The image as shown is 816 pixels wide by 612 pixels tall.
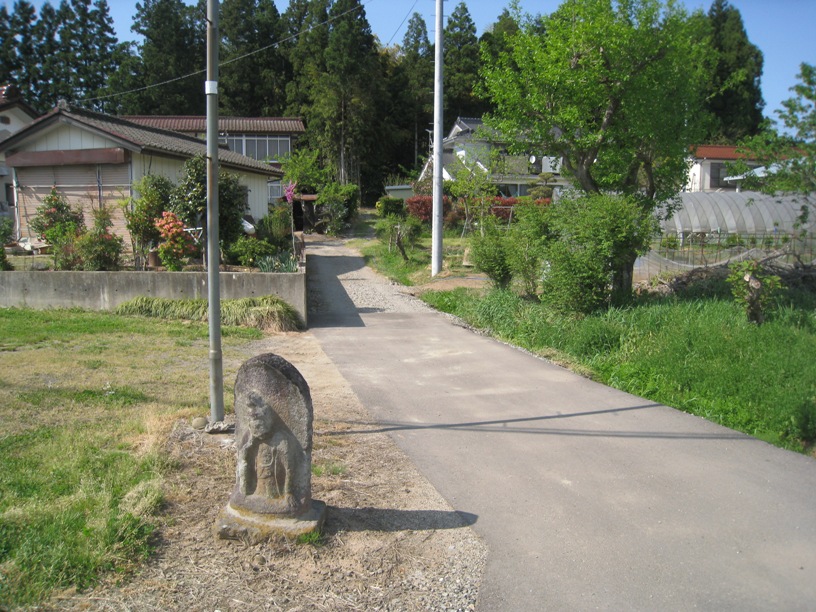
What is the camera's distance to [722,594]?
4.09 meters

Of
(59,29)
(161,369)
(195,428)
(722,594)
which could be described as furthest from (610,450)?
(59,29)

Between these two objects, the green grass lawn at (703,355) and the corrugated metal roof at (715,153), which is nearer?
the green grass lawn at (703,355)

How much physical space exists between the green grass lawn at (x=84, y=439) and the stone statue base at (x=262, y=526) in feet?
1.62

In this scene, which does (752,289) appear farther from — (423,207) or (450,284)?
(423,207)

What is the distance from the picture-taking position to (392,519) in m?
5.01

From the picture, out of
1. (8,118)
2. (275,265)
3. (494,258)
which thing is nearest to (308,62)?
(8,118)

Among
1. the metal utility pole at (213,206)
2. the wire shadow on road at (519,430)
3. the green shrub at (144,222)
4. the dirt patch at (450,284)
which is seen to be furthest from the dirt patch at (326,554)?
the dirt patch at (450,284)

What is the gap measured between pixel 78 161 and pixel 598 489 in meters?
17.5

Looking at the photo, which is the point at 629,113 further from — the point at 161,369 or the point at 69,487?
the point at 69,487

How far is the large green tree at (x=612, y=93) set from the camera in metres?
12.6

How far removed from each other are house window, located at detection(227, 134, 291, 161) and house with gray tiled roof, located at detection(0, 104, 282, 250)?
20919mm

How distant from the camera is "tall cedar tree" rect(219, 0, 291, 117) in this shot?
166 feet

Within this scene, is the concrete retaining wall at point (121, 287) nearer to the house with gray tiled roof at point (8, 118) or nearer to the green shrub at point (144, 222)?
the green shrub at point (144, 222)

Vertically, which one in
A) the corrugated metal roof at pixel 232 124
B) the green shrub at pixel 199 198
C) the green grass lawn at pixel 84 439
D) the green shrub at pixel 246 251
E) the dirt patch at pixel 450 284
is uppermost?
the corrugated metal roof at pixel 232 124
